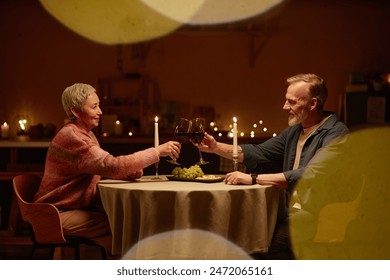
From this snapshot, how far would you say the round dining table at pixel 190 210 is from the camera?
2.26m

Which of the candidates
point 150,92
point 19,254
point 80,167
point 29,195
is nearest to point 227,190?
point 80,167

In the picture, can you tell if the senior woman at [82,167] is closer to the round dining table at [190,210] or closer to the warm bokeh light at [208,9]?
the round dining table at [190,210]

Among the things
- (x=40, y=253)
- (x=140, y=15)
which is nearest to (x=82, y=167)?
(x=40, y=253)

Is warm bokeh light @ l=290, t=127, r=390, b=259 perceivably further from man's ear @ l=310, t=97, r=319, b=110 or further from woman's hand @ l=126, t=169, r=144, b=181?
woman's hand @ l=126, t=169, r=144, b=181

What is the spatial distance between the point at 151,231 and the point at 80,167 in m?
0.46

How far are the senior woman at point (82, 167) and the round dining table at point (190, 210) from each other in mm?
99

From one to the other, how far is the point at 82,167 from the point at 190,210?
1.83 feet

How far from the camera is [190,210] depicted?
226 centimetres

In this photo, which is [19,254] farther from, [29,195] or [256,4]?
[256,4]

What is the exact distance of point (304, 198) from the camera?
250cm

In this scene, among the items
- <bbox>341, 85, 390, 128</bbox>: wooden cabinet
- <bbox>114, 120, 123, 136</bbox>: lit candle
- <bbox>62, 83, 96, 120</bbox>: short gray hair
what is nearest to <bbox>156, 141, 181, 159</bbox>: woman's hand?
<bbox>62, 83, 96, 120</bbox>: short gray hair

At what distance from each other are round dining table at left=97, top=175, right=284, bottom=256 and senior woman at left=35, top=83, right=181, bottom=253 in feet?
0.32

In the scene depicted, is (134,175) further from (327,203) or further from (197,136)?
(327,203)

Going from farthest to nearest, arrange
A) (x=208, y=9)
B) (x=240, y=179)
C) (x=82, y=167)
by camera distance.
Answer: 1. (x=208, y=9)
2. (x=82, y=167)
3. (x=240, y=179)
